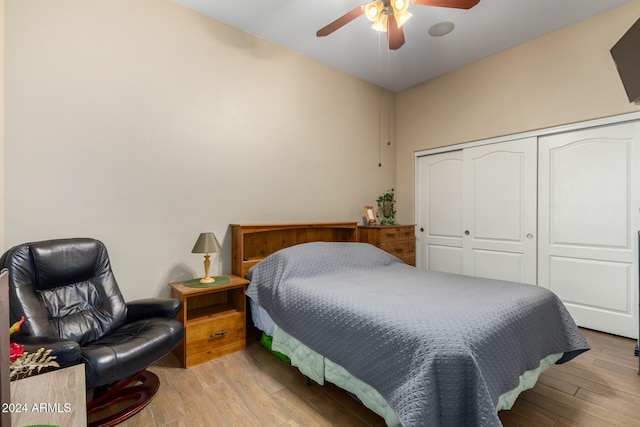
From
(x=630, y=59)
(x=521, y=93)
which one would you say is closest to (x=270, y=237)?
(x=630, y=59)

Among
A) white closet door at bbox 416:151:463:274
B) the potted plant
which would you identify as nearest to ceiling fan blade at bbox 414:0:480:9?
white closet door at bbox 416:151:463:274

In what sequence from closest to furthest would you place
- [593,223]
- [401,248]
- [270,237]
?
[593,223]
[270,237]
[401,248]

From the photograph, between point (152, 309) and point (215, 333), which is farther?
point (215, 333)

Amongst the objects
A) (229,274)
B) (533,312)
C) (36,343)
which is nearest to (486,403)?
(533,312)

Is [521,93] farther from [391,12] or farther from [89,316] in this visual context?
[89,316]

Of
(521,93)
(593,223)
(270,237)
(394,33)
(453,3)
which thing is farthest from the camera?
(521,93)

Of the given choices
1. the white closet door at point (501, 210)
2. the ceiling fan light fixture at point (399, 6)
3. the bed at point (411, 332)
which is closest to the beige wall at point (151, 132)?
the bed at point (411, 332)

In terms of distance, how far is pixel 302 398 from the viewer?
1.87 meters

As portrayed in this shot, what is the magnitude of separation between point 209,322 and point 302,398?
37.7 inches

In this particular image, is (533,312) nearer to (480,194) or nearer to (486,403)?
(486,403)

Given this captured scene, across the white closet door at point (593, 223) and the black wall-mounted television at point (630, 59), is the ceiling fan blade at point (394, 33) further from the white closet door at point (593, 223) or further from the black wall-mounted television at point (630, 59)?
the white closet door at point (593, 223)

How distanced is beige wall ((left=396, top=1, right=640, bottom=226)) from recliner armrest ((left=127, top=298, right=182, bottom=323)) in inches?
132

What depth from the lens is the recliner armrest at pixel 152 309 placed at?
2.03 m

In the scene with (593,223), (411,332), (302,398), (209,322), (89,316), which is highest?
(593,223)
